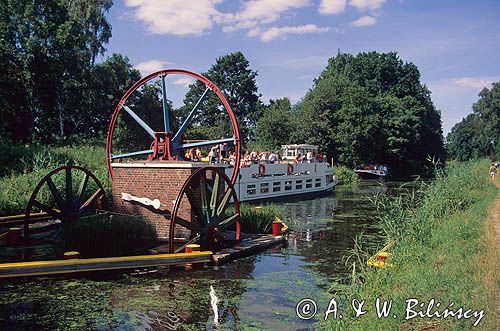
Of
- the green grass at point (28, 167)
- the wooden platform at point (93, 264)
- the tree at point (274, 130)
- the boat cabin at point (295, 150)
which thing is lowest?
the wooden platform at point (93, 264)

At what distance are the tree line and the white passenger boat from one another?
14.2m

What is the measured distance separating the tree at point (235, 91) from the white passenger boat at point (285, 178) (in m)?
34.1

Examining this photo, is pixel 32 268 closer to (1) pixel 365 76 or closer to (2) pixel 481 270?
(2) pixel 481 270

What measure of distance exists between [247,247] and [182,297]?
4.42 m

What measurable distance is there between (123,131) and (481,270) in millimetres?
38505

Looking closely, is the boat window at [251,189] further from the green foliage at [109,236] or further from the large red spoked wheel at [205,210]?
the green foliage at [109,236]

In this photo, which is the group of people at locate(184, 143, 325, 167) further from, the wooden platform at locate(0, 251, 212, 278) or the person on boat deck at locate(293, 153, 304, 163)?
the wooden platform at locate(0, 251, 212, 278)

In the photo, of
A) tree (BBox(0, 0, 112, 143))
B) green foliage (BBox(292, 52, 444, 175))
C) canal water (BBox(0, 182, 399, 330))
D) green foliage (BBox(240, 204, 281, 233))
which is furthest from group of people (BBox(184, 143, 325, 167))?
green foliage (BBox(292, 52, 444, 175))

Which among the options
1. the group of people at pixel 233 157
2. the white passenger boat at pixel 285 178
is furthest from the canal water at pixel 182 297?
the white passenger boat at pixel 285 178

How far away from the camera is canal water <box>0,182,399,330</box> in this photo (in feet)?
26.1

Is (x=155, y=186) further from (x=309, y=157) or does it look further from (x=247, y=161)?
(x=309, y=157)

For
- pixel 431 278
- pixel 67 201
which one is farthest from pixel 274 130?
pixel 431 278

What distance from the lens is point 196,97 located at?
2906 inches

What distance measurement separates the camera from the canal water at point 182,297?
313 inches
